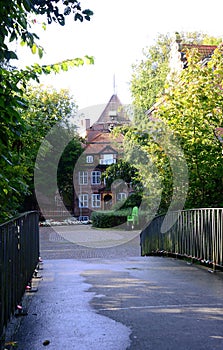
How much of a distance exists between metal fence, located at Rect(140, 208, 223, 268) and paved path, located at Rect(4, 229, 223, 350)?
0.41m

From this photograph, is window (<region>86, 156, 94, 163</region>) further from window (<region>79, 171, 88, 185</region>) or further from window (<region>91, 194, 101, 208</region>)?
window (<region>91, 194, 101, 208</region>)

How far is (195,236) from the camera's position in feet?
34.9

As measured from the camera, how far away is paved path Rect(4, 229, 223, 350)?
482 cm

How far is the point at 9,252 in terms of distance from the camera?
5.07 metres

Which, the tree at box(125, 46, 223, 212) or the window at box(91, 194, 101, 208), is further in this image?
the window at box(91, 194, 101, 208)

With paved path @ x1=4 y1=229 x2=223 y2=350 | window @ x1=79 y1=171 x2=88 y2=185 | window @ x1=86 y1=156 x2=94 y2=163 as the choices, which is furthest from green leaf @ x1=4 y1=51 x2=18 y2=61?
window @ x1=86 y1=156 x2=94 y2=163

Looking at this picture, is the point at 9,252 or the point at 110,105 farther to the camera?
the point at 110,105

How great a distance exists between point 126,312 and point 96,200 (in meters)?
58.7

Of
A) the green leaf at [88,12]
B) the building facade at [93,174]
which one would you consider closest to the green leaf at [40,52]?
the green leaf at [88,12]

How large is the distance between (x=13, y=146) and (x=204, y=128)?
7.90 m

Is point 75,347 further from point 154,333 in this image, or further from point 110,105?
point 110,105

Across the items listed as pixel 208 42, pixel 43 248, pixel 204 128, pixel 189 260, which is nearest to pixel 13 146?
pixel 189 260

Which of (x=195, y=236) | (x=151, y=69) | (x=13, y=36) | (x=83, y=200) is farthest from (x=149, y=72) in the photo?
(x=13, y=36)

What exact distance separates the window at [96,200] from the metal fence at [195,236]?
158 feet
